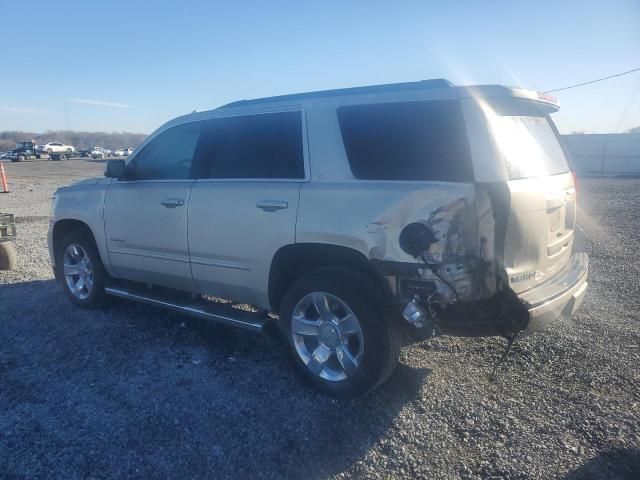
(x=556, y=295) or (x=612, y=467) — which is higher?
(x=556, y=295)

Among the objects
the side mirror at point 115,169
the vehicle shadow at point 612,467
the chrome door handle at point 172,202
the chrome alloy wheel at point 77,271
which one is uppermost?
the side mirror at point 115,169

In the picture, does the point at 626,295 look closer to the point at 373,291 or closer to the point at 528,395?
A: the point at 528,395

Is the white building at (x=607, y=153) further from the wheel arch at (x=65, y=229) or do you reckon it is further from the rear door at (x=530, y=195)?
the wheel arch at (x=65, y=229)

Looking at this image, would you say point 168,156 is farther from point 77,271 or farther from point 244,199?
point 77,271

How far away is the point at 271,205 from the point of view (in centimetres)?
385

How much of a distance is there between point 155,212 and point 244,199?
43.7 inches

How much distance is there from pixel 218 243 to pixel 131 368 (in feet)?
4.02

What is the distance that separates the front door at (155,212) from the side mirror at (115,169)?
0.20 ft

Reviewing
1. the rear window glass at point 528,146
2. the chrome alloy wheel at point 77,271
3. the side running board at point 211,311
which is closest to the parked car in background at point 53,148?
the chrome alloy wheel at point 77,271

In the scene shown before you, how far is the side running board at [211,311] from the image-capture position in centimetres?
406

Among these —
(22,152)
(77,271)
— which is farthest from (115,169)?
(22,152)

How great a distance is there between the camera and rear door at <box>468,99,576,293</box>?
3.14 m

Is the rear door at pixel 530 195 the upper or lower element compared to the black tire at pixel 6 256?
upper

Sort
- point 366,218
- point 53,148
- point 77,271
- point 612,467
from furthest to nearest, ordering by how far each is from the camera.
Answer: point 53,148 → point 77,271 → point 366,218 → point 612,467
